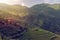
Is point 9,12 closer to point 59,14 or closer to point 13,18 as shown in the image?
point 13,18

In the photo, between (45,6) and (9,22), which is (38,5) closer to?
(45,6)

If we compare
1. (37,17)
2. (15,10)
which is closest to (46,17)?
(37,17)

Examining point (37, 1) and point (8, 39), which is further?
point (37, 1)

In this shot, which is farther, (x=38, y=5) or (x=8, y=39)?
(x=38, y=5)

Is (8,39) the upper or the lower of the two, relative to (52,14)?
lower

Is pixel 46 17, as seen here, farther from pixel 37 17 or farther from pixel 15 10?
pixel 15 10

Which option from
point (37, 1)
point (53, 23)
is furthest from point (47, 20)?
point (37, 1)

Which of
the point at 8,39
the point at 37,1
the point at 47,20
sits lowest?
the point at 8,39

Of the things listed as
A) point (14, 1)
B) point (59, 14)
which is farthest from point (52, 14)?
point (14, 1)

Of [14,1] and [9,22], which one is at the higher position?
[14,1]
